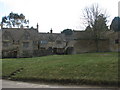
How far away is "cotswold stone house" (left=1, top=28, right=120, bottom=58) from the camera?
45.2m

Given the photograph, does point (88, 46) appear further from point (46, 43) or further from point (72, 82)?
point (72, 82)

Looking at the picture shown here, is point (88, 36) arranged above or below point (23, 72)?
above

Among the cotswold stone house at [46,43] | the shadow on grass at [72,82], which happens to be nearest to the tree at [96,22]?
the cotswold stone house at [46,43]

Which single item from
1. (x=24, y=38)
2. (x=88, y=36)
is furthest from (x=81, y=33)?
(x=24, y=38)

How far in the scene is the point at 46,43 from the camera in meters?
64.0

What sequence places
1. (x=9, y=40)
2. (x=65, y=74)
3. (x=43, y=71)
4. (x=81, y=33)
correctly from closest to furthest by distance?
(x=65, y=74), (x=43, y=71), (x=81, y=33), (x=9, y=40)

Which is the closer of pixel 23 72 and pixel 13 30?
pixel 23 72

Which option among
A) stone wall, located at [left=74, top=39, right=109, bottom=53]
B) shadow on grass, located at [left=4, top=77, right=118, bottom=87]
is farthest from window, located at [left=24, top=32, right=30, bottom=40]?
shadow on grass, located at [left=4, top=77, right=118, bottom=87]

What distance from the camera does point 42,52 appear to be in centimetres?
4588

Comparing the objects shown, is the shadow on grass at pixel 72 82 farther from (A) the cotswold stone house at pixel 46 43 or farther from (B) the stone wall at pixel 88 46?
(B) the stone wall at pixel 88 46

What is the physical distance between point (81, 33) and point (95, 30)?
4.73 meters

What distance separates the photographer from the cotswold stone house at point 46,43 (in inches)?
1779

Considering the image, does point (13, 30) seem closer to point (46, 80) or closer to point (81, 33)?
point (81, 33)

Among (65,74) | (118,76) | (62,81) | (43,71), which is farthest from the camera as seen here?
(43,71)
